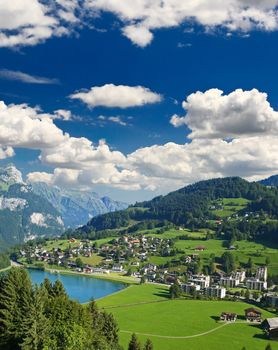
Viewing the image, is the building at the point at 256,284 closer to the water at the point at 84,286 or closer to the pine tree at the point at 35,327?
the water at the point at 84,286

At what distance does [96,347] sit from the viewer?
4278 cm

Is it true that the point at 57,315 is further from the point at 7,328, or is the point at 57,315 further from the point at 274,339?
the point at 274,339

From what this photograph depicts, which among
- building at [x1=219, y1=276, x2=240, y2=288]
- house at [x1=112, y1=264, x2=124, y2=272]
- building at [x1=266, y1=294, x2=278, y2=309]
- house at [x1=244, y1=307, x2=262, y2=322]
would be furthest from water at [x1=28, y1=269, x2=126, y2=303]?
building at [x1=266, y1=294, x2=278, y2=309]

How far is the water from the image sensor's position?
13250 centimetres

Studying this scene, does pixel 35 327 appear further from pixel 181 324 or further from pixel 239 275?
pixel 239 275

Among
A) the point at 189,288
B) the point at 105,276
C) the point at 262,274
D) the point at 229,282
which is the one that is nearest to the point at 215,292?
the point at 189,288

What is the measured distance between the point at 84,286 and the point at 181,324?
6795 centimetres

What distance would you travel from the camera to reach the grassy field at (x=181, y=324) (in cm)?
7779

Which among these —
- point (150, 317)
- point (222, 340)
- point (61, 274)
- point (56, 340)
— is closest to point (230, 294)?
point (150, 317)

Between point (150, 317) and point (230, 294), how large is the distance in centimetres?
4515

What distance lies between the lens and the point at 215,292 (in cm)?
13450

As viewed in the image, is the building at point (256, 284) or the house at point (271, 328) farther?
the building at point (256, 284)

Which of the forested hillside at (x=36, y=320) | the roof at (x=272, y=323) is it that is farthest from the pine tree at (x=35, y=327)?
the roof at (x=272, y=323)

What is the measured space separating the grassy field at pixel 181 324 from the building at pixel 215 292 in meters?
10.4
